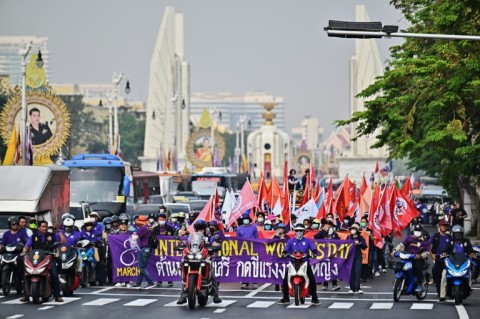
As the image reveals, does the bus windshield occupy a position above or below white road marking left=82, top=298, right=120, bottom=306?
above

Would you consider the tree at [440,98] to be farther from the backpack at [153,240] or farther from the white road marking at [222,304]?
the white road marking at [222,304]

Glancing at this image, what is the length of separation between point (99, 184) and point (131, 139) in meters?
110

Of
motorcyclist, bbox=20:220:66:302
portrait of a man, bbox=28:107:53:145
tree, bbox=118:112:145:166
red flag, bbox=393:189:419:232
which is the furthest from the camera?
tree, bbox=118:112:145:166

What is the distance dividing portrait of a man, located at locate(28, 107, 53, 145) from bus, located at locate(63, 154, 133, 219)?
8.73 metres

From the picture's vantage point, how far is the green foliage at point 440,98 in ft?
110

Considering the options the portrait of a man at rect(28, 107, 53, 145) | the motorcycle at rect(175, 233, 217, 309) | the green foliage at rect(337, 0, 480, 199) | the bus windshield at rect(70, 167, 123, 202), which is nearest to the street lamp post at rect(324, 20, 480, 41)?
the motorcycle at rect(175, 233, 217, 309)

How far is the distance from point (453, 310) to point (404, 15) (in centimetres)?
2458

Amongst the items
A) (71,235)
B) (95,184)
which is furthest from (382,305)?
(95,184)

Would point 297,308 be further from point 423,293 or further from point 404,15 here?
point 404,15

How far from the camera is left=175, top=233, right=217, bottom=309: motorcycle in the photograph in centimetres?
2278

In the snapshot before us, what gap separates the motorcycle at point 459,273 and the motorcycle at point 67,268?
675 cm

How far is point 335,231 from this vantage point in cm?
2905

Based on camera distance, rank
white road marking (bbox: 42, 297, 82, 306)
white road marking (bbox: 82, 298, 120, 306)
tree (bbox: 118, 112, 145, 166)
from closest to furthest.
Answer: white road marking (bbox: 42, 297, 82, 306), white road marking (bbox: 82, 298, 120, 306), tree (bbox: 118, 112, 145, 166)

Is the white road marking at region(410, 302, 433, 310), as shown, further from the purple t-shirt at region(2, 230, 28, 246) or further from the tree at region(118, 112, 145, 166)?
the tree at region(118, 112, 145, 166)
